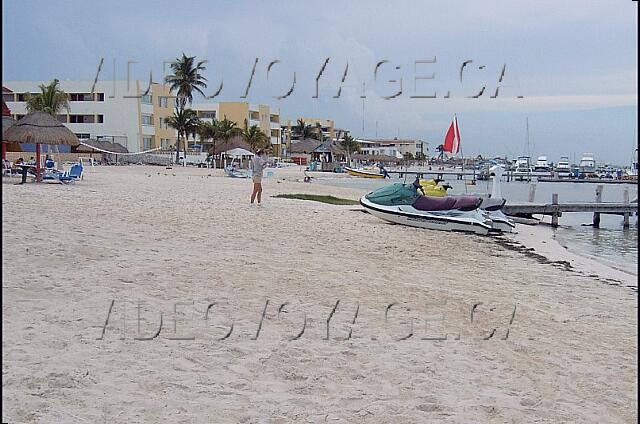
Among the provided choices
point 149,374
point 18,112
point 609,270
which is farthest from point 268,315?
point 18,112

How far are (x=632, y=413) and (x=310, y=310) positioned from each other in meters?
2.90

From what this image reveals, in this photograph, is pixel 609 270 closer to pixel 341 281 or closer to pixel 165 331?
pixel 341 281

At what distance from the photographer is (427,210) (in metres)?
15.4

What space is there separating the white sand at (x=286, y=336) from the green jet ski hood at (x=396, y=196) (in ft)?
17.7

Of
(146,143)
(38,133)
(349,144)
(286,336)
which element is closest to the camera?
(286,336)

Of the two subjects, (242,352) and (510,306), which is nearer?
(242,352)

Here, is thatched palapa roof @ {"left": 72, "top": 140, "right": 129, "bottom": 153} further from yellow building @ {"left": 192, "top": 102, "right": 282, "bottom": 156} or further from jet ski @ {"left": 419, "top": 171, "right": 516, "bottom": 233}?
jet ski @ {"left": 419, "top": 171, "right": 516, "bottom": 233}

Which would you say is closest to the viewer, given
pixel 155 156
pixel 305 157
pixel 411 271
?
pixel 411 271

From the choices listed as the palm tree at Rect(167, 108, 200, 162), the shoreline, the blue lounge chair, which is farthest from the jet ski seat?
the palm tree at Rect(167, 108, 200, 162)

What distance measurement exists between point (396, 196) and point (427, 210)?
2.66 feet

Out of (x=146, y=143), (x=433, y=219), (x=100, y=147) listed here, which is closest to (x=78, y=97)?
(x=146, y=143)

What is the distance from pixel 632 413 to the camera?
13.4 ft

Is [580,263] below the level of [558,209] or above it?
below

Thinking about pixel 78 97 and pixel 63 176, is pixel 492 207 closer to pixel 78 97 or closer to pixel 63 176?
pixel 63 176
